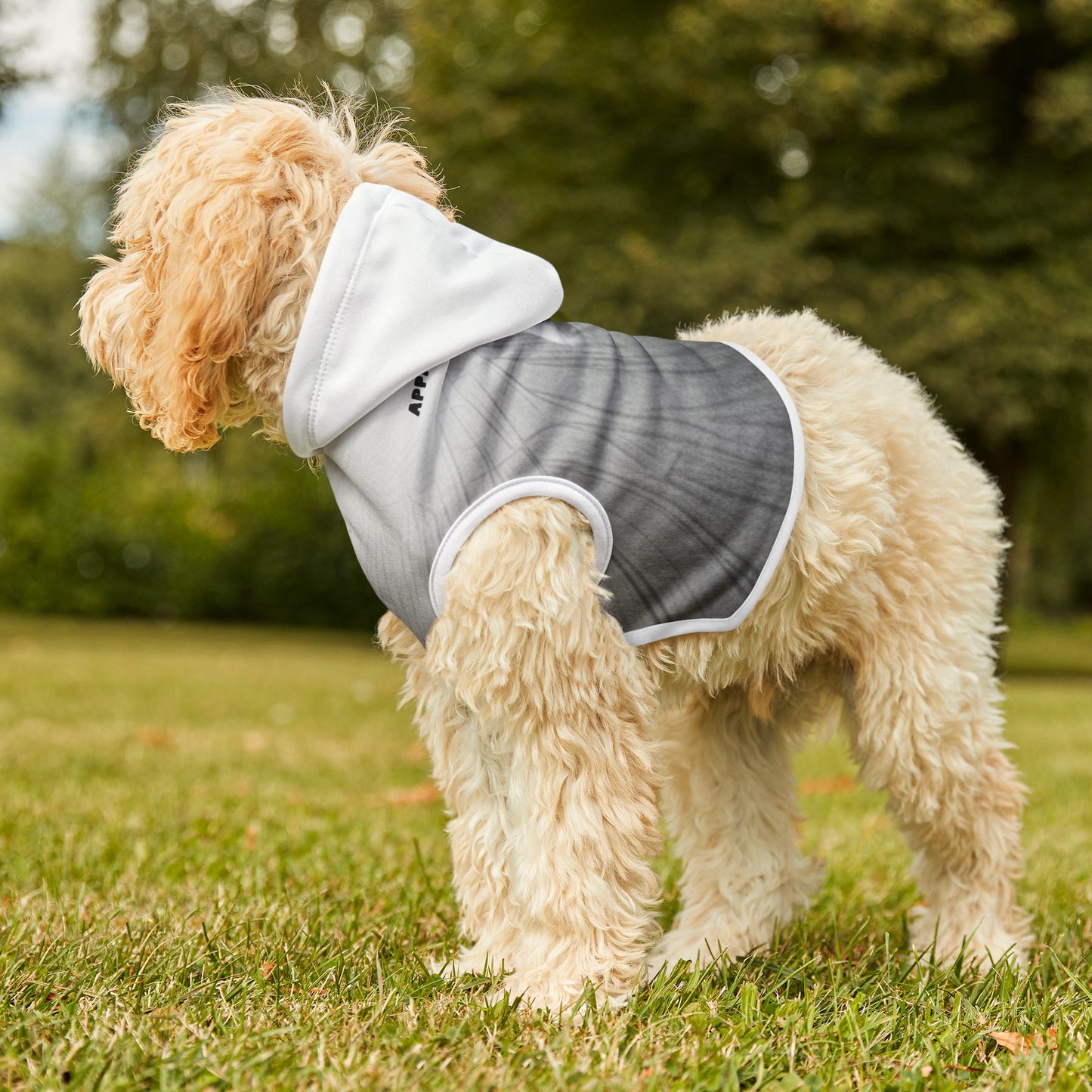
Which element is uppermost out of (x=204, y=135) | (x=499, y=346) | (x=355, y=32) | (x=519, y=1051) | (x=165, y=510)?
(x=355, y=32)

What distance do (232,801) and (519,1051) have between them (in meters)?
3.47

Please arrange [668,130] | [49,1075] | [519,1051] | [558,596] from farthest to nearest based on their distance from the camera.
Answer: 1. [668,130]
2. [558,596]
3. [519,1051]
4. [49,1075]

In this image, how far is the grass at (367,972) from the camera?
2.10m

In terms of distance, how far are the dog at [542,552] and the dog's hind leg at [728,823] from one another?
0.55 ft

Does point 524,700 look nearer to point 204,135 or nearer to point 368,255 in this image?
point 368,255

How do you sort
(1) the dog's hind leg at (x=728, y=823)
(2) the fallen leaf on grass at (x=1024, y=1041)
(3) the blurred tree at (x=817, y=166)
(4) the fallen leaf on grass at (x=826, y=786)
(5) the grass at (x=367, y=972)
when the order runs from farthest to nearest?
(3) the blurred tree at (x=817, y=166)
(4) the fallen leaf on grass at (x=826, y=786)
(1) the dog's hind leg at (x=728, y=823)
(2) the fallen leaf on grass at (x=1024, y=1041)
(5) the grass at (x=367, y=972)

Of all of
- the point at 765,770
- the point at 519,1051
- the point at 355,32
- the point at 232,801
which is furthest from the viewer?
the point at 355,32

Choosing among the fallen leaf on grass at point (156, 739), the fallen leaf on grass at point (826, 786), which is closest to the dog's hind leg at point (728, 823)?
the fallen leaf on grass at point (826, 786)

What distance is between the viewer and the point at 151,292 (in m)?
2.47

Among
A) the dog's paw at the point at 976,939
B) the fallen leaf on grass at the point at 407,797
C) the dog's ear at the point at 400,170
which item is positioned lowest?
the fallen leaf on grass at the point at 407,797

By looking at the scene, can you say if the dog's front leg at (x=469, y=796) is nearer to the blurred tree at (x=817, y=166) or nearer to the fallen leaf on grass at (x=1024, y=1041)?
the fallen leaf on grass at (x=1024, y=1041)

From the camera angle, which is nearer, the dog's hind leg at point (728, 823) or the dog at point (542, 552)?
the dog at point (542, 552)

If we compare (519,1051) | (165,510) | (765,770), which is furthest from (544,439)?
(165,510)

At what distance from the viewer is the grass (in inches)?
82.5
